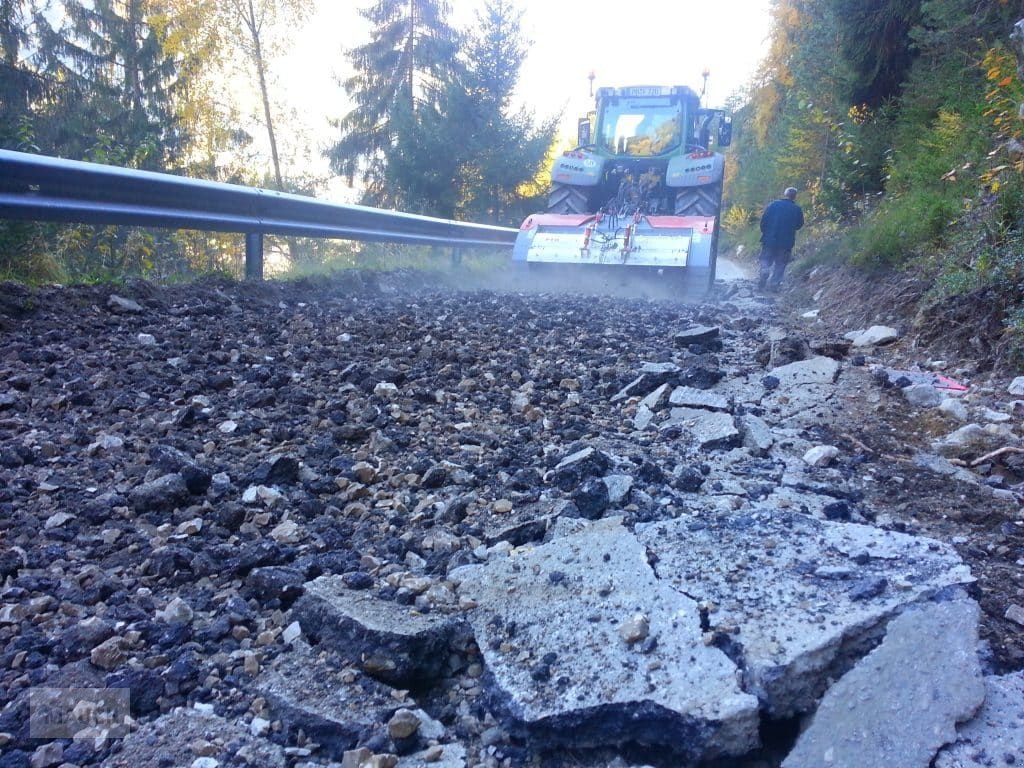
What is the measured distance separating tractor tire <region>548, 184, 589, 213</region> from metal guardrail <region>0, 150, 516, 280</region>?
478 centimetres

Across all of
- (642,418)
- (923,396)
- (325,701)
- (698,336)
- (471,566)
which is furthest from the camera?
(698,336)

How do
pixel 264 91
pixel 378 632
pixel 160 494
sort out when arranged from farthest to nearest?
pixel 264 91
pixel 160 494
pixel 378 632

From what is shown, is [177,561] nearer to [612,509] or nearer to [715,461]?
[612,509]

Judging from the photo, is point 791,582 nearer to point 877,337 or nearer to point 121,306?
point 121,306

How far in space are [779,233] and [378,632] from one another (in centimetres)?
1114

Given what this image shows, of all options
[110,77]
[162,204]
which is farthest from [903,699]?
[110,77]

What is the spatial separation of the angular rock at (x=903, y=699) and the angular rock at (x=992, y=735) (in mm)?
21

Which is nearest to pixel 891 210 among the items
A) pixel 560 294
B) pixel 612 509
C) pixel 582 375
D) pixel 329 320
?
pixel 560 294

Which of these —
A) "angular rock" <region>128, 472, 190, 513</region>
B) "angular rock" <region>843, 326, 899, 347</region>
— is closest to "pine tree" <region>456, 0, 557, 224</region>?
"angular rock" <region>843, 326, 899, 347</region>

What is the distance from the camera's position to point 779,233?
11.4 m

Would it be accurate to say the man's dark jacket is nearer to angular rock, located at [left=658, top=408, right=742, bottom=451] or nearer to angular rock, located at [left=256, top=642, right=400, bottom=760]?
angular rock, located at [left=658, top=408, right=742, bottom=451]

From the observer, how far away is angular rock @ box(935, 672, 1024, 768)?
132cm

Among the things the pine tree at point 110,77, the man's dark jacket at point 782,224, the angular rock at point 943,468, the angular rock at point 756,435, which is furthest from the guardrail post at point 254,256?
the man's dark jacket at point 782,224

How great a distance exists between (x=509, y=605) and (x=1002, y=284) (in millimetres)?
4185
